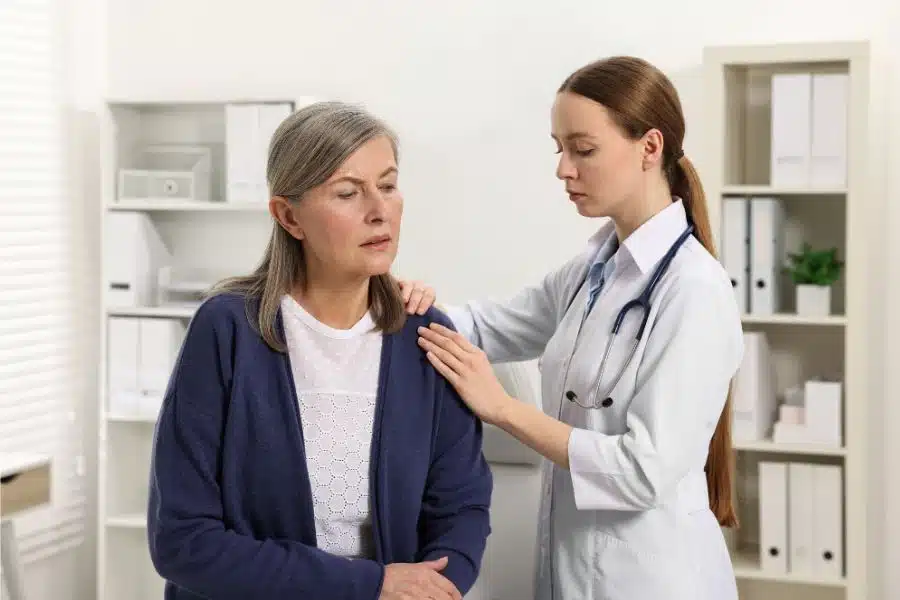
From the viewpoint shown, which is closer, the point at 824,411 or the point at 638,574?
the point at 638,574

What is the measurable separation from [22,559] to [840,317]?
257 centimetres

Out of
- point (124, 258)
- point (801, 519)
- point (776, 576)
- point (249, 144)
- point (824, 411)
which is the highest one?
point (249, 144)

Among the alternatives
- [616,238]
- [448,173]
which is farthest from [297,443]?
[448,173]

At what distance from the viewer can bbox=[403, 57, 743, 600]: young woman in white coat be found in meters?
1.95

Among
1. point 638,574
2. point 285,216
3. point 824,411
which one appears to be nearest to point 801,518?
point 824,411

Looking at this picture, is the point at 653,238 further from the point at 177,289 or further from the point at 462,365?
the point at 177,289

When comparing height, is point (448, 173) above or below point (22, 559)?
above

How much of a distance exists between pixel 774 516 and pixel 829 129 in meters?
1.08

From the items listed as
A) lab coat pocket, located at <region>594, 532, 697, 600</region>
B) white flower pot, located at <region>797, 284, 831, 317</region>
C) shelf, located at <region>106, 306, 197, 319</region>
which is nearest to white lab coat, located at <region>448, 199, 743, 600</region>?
lab coat pocket, located at <region>594, 532, 697, 600</region>

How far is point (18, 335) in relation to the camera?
3.73 meters

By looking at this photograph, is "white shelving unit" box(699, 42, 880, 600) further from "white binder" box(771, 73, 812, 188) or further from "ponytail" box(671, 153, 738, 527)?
"ponytail" box(671, 153, 738, 527)

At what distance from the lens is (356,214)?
1.80 meters

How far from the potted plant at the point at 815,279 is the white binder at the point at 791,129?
0.21 meters

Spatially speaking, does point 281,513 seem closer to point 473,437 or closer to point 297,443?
point 297,443
